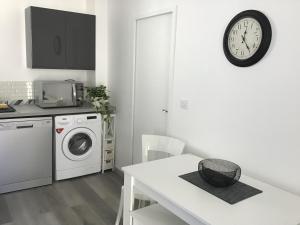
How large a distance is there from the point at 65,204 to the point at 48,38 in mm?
1931

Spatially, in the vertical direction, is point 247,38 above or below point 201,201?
above

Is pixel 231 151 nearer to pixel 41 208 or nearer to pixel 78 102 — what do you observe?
pixel 41 208

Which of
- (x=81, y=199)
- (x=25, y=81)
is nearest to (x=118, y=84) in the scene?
(x=25, y=81)

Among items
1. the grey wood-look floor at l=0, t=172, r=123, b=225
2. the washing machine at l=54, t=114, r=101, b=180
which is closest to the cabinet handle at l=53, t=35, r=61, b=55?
the washing machine at l=54, t=114, r=101, b=180

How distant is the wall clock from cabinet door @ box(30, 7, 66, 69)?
2.13 meters

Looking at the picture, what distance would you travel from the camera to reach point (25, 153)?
123 inches

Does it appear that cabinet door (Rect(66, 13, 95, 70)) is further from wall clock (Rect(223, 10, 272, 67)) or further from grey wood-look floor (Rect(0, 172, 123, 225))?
wall clock (Rect(223, 10, 272, 67))

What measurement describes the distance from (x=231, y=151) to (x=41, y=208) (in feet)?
6.41

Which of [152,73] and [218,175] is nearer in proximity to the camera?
[218,175]

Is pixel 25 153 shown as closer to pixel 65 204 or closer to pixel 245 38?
pixel 65 204

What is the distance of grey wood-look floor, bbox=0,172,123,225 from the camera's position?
2.63 m

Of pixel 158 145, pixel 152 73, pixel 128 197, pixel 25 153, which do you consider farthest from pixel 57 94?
pixel 128 197

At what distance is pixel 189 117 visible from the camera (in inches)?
102

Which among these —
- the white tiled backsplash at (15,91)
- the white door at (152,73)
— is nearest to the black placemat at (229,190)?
the white door at (152,73)
